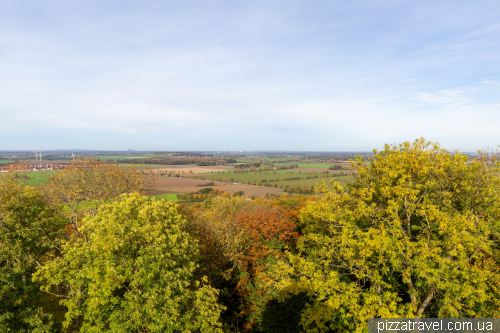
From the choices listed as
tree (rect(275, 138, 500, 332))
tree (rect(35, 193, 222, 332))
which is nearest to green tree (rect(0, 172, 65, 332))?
tree (rect(35, 193, 222, 332))

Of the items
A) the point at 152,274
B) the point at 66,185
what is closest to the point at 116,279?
the point at 152,274

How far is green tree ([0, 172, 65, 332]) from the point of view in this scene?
625 inches

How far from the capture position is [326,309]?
786 inches

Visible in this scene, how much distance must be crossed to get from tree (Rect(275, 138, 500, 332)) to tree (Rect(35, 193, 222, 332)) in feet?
27.3

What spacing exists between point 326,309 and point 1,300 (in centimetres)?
2311

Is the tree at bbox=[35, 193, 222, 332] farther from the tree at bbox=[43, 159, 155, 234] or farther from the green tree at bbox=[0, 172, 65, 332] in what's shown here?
the tree at bbox=[43, 159, 155, 234]

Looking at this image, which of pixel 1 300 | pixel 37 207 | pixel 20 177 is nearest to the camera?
pixel 1 300

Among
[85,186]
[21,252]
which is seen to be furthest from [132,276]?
[85,186]

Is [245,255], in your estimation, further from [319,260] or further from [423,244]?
[423,244]

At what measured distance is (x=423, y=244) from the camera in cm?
1544

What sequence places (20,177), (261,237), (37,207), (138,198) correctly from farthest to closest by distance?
(261,237) → (20,177) → (37,207) → (138,198)

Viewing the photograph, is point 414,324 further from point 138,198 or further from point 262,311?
point 138,198

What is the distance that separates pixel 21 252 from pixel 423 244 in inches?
1108

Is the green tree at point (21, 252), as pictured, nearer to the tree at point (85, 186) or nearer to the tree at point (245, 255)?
the tree at point (85, 186)
